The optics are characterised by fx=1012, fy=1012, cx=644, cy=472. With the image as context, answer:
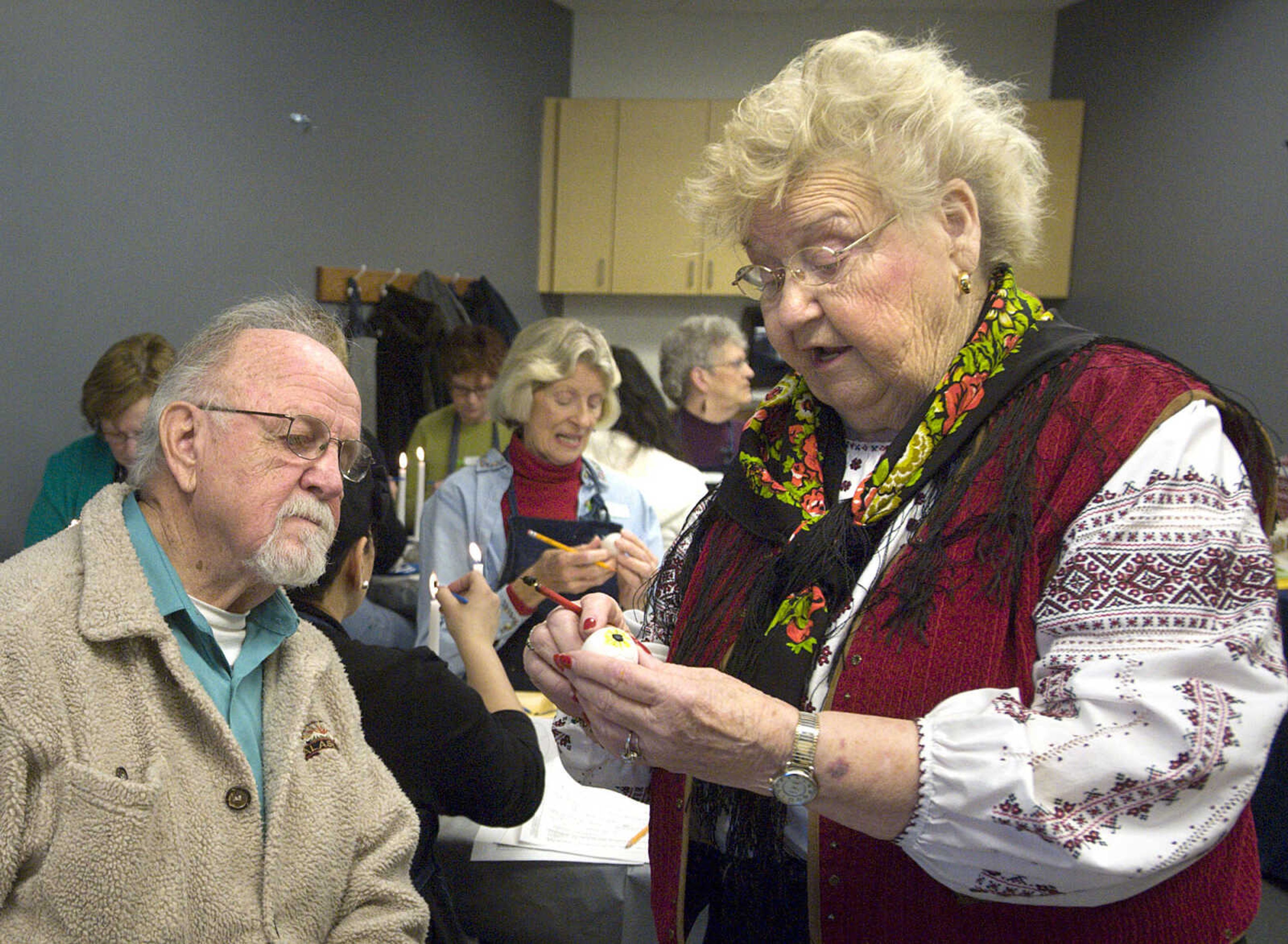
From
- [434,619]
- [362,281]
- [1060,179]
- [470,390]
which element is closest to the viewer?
[434,619]

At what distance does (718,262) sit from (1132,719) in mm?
5707

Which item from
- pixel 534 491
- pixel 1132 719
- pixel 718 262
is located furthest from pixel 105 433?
pixel 718 262

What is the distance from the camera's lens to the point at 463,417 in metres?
4.33

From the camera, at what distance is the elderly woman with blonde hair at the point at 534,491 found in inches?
107

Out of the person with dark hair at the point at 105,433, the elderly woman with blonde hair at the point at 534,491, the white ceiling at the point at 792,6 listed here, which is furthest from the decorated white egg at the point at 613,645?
the white ceiling at the point at 792,6

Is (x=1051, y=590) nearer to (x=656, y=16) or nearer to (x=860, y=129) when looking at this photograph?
(x=860, y=129)

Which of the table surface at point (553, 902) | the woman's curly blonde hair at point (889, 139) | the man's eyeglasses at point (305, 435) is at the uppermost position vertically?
the woman's curly blonde hair at point (889, 139)

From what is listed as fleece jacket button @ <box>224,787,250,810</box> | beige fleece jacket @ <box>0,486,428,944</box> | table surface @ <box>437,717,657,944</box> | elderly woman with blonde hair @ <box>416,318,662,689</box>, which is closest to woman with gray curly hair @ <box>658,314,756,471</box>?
elderly woman with blonde hair @ <box>416,318,662,689</box>

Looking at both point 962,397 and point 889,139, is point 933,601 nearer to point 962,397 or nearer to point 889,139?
point 962,397

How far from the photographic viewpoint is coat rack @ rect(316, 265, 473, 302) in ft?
15.6

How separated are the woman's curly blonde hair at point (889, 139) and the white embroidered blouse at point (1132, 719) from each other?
405 millimetres

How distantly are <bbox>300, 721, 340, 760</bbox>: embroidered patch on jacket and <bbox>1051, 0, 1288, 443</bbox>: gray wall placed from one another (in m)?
4.50

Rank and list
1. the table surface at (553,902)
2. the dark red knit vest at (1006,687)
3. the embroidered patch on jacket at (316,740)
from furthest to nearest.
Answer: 1. the table surface at (553,902)
2. the embroidered patch on jacket at (316,740)
3. the dark red knit vest at (1006,687)

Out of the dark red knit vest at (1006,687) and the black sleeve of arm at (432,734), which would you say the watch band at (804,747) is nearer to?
the dark red knit vest at (1006,687)
